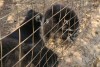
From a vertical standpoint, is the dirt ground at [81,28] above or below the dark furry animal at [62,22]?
below

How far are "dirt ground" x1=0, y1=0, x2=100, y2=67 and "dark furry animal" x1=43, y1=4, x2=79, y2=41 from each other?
0.43ft

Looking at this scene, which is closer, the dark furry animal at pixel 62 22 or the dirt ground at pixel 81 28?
the dark furry animal at pixel 62 22

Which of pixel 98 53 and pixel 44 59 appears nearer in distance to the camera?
pixel 44 59

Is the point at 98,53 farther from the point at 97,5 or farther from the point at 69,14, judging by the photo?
the point at 97,5

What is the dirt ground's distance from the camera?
3.62 m

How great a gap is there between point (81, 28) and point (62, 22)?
1159 mm

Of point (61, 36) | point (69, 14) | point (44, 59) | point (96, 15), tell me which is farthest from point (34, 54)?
point (96, 15)

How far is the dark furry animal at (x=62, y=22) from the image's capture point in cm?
333

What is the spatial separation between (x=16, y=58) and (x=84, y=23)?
2.48m

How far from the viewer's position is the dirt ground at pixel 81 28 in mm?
3621

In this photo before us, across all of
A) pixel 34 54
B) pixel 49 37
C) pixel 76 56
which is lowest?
pixel 76 56

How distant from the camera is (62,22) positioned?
340cm

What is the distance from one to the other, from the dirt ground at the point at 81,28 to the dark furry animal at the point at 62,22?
5.1 inches

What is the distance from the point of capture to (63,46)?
3.71m
